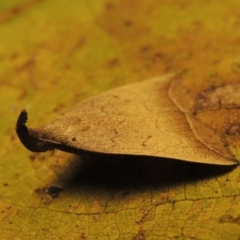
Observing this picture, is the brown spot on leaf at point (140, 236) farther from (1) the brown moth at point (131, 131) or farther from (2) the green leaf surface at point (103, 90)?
(1) the brown moth at point (131, 131)

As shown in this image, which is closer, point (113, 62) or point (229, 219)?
point (229, 219)

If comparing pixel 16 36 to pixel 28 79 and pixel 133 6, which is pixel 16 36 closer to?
pixel 28 79

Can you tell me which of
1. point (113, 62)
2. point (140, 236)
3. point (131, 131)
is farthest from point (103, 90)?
point (140, 236)

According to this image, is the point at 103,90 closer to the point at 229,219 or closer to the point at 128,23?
the point at 128,23

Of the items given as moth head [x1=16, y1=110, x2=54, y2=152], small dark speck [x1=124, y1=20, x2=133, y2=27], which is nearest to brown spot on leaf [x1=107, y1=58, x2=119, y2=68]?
small dark speck [x1=124, y1=20, x2=133, y2=27]

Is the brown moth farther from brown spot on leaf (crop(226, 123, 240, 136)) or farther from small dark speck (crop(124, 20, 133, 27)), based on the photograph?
small dark speck (crop(124, 20, 133, 27))

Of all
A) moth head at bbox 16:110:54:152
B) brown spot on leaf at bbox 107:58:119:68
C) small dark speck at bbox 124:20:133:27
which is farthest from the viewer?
small dark speck at bbox 124:20:133:27
